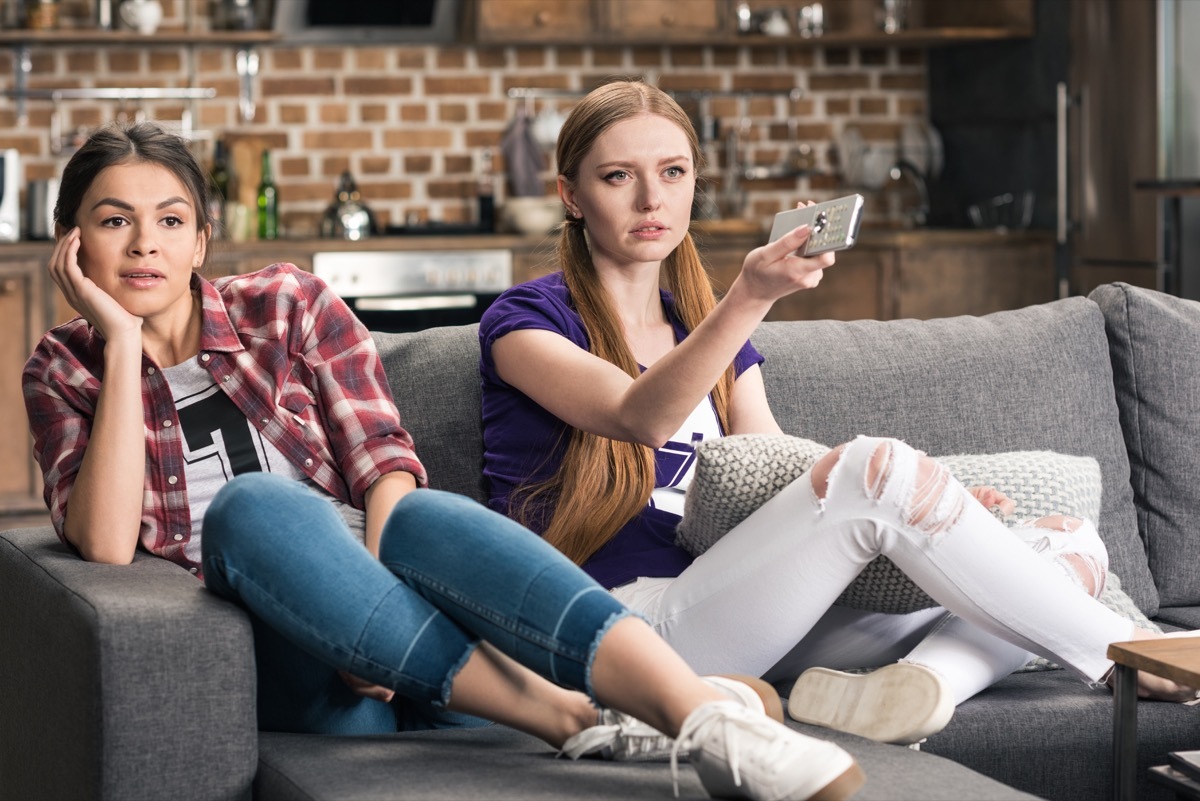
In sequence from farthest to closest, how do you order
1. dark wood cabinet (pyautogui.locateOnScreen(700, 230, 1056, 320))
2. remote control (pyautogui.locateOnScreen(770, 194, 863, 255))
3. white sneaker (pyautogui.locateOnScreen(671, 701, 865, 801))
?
dark wood cabinet (pyautogui.locateOnScreen(700, 230, 1056, 320)) → remote control (pyautogui.locateOnScreen(770, 194, 863, 255)) → white sneaker (pyautogui.locateOnScreen(671, 701, 865, 801))

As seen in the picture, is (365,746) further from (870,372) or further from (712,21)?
(712,21)

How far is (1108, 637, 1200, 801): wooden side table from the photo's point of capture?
1594 mm

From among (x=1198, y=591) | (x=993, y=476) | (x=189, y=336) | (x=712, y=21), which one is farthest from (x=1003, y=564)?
(x=712, y=21)

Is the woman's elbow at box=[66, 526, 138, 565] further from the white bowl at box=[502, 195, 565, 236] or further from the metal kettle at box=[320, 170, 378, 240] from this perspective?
the white bowl at box=[502, 195, 565, 236]

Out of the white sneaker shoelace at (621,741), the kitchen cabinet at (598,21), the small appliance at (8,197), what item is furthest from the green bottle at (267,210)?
the white sneaker shoelace at (621,741)

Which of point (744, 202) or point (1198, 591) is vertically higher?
point (744, 202)

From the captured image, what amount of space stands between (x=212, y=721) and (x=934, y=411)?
48.7 inches

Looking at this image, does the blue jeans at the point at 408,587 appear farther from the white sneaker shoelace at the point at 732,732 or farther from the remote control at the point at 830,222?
the remote control at the point at 830,222

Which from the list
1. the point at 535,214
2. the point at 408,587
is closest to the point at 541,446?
the point at 408,587

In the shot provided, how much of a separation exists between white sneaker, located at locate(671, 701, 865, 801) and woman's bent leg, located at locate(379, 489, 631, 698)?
13 centimetres

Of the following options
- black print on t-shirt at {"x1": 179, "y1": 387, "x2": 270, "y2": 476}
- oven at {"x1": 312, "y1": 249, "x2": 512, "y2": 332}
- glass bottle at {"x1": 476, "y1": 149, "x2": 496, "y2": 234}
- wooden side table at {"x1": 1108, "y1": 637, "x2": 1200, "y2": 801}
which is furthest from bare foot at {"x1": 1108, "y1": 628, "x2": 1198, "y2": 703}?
glass bottle at {"x1": 476, "y1": 149, "x2": 496, "y2": 234}

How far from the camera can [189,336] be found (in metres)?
1.94

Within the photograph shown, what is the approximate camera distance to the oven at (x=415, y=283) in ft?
15.7

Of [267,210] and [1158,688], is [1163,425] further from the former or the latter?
[267,210]
